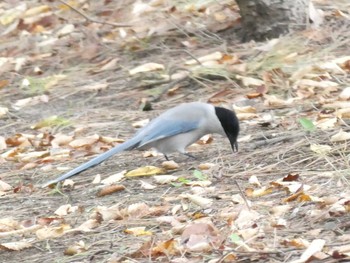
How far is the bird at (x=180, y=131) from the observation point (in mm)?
5848

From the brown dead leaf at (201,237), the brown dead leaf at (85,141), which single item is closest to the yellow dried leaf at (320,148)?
the brown dead leaf at (201,237)

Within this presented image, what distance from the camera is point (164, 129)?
19.4ft

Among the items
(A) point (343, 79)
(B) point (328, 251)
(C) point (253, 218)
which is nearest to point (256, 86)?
(A) point (343, 79)

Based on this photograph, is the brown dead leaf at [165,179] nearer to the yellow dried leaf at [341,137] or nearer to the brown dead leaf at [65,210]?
the brown dead leaf at [65,210]

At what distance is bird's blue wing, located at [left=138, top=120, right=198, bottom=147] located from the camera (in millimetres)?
5852

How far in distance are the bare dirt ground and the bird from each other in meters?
0.11

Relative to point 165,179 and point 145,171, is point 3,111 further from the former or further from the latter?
point 165,179

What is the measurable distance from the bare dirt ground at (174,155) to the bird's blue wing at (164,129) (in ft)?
0.64

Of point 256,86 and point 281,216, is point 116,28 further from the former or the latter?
point 281,216

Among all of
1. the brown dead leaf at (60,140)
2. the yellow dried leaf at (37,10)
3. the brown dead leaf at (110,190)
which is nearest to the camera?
the brown dead leaf at (110,190)

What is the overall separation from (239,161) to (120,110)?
1921 mm

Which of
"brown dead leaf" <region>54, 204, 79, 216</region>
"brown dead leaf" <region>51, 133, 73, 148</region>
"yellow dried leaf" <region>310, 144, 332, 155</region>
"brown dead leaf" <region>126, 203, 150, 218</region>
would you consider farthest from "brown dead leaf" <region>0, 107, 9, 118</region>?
"brown dead leaf" <region>126, 203, 150, 218</region>

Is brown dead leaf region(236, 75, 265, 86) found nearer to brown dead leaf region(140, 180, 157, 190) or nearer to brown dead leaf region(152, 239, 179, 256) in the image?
brown dead leaf region(140, 180, 157, 190)

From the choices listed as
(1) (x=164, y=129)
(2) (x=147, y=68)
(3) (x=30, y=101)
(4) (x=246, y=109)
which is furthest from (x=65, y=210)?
(2) (x=147, y=68)
